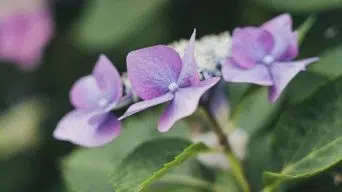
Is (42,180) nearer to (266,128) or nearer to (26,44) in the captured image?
(26,44)

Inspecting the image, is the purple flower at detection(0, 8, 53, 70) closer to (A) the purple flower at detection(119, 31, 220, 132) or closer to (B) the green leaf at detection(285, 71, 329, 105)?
(B) the green leaf at detection(285, 71, 329, 105)

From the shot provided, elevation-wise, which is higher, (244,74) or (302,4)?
(244,74)

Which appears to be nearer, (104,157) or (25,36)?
(104,157)

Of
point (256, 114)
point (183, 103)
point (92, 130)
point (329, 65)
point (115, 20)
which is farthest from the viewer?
point (115, 20)

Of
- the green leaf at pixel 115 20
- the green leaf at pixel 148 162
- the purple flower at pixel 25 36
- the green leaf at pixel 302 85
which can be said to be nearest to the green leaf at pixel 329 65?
the green leaf at pixel 302 85

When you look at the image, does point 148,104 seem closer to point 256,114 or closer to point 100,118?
point 100,118

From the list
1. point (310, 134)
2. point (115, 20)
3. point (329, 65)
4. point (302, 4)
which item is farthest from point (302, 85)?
point (115, 20)

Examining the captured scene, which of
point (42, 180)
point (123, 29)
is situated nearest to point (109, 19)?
point (123, 29)

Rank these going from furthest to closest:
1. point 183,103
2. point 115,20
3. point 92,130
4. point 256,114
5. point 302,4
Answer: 1. point 115,20
2. point 302,4
3. point 256,114
4. point 92,130
5. point 183,103
